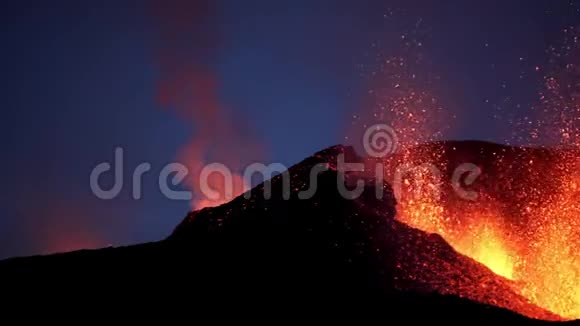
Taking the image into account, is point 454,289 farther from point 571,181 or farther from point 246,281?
point 571,181

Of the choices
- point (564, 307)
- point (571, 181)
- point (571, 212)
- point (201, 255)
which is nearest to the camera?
point (201, 255)

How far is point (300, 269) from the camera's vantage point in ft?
48.9

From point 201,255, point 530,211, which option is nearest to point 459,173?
point 530,211

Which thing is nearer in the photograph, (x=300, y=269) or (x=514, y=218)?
(x=300, y=269)

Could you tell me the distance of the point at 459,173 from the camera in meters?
28.9

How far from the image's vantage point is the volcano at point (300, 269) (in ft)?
41.4

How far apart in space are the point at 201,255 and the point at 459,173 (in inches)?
673

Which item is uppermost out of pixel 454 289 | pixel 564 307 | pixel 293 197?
pixel 293 197

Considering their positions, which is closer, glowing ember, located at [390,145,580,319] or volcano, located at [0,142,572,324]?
volcano, located at [0,142,572,324]

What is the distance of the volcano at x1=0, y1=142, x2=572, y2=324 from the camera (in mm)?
12625

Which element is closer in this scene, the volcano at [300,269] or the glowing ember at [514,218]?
the volcano at [300,269]

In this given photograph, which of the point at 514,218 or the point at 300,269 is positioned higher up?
the point at 514,218

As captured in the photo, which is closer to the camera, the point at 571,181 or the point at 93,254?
the point at 93,254

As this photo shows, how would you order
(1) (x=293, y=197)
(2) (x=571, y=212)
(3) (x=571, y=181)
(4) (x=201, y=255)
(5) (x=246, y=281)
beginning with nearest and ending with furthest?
(5) (x=246, y=281)
(4) (x=201, y=255)
(1) (x=293, y=197)
(2) (x=571, y=212)
(3) (x=571, y=181)
